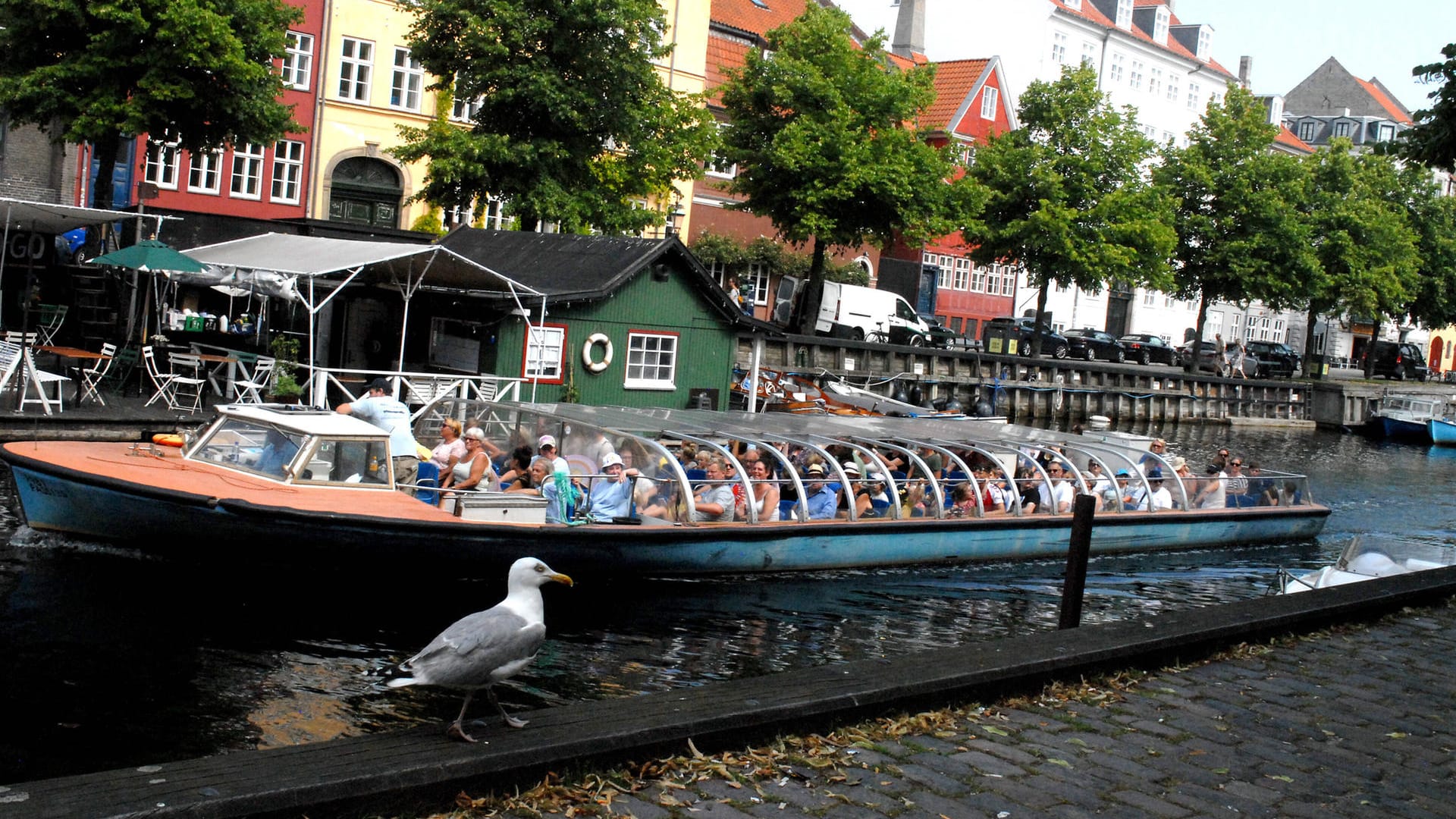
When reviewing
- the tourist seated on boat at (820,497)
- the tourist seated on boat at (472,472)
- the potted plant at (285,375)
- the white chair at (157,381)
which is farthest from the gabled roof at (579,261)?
the tourist seated on boat at (820,497)

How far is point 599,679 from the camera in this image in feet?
41.1

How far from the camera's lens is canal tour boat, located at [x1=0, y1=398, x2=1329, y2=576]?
13.9 meters

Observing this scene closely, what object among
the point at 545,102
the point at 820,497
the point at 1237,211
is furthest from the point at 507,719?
the point at 1237,211

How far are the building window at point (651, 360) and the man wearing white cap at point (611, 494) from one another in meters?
11.7

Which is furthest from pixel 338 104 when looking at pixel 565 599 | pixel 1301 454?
pixel 1301 454

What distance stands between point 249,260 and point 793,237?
20.9 metres

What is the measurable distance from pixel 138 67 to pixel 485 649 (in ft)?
76.9

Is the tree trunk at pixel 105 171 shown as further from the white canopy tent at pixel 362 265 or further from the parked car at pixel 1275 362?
the parked car at pixel 1275 362

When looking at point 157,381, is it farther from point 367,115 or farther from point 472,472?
point 367,115

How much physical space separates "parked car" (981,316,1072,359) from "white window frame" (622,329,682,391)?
1014 inches

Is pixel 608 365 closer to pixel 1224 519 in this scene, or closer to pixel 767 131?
pixel 1224 519

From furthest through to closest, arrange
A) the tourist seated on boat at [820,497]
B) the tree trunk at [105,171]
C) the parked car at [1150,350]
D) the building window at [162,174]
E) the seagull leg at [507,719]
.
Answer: the parked car at [1150,350]
the building window at [162,174]
the tree trunk at [105,171]
the tourist seated on boat at [820,497]
the seagull leg at [507,719]

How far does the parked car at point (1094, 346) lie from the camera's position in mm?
56094

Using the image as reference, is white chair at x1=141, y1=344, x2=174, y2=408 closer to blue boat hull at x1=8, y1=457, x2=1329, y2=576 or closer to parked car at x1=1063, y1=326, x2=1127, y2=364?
blue boat hull at x1=8, y1=457, x2=1329, y2=576
